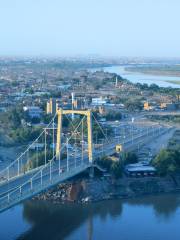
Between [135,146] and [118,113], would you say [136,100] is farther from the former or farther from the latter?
[135,146]

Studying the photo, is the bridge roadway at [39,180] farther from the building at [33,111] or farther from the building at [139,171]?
the building at [33,111]

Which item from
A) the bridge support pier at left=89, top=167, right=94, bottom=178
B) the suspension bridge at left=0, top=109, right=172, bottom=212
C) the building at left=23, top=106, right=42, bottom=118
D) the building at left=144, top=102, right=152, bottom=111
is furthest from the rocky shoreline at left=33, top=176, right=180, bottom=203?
the building at left=144, top=102, right=152, bottom=111

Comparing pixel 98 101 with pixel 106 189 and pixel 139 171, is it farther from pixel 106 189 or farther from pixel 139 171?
pixel 106 189

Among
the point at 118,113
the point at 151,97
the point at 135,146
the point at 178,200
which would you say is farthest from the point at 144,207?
the point at 151,97

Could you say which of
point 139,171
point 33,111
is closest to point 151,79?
point 33,111

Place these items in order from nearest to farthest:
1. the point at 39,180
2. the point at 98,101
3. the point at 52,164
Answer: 1. the point at 39,180
2. the point at 52,164
3. the point at 98,101

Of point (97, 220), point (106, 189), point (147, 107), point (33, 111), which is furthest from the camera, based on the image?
point (147, 107)
